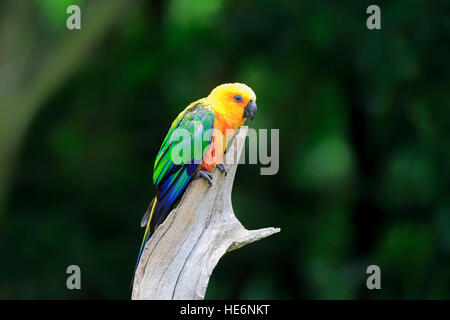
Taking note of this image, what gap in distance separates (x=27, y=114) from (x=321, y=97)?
16.7 ft

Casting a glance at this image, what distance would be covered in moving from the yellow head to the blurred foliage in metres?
4.06

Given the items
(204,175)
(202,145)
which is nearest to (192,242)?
(204,175)

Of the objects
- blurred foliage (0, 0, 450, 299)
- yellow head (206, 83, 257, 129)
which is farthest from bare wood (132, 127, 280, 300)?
blurred foliage (0, 0, 450, 299)

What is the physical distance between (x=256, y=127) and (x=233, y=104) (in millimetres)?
4956

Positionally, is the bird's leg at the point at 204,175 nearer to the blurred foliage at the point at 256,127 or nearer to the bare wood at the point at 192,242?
the bare wood at the point at 192,242

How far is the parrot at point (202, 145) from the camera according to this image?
17.1ft

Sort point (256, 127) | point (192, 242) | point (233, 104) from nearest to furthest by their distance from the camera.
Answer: point (192, 242)
point (233, 104)
point (256, 127)

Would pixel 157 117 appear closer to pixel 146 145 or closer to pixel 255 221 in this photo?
pixel 146 145

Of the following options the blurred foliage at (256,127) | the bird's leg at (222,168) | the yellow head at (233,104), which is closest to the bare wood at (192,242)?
the bird's leg at (222,168)

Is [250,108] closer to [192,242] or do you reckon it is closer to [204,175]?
[204,175]

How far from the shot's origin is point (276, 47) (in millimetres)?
10180

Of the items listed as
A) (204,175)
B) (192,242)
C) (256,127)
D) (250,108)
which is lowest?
(192,242)

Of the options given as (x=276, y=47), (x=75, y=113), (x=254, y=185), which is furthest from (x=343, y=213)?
(x=75, y=113)

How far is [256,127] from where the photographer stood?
412 inches
